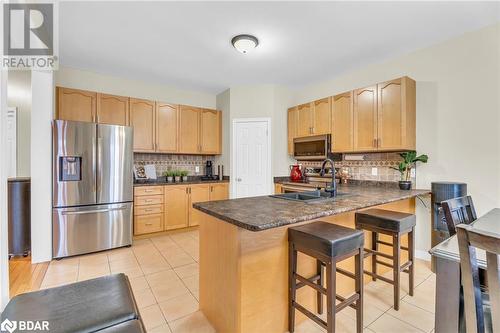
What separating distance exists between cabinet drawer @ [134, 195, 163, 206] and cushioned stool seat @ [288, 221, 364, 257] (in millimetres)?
2811

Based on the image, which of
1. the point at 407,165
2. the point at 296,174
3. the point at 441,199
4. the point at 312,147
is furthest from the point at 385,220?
the point at 296,174

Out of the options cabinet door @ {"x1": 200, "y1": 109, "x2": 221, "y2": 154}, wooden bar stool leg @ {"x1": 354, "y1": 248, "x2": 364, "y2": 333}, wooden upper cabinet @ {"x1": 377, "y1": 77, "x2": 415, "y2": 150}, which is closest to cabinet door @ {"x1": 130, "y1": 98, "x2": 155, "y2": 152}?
cabinet door @ {"x1": 200, "y1": 109, "x2": 221, "y2": 154}

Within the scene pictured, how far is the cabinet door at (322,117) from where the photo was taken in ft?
12.0

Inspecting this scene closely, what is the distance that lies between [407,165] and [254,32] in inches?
94.9

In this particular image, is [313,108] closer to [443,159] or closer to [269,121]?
[269,121]

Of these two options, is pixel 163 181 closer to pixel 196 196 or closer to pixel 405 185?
pixel 196 196

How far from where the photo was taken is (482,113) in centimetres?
248

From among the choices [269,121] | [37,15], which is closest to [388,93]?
[269,121]

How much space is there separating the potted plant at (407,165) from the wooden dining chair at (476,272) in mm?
2216

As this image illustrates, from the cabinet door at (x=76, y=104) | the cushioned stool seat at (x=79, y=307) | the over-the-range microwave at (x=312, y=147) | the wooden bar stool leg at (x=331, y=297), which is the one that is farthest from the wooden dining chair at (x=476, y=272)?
the cabinet door at (x=76, y=104)

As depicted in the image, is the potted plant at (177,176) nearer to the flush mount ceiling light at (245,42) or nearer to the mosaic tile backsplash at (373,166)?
the flush mount ceiling light at (245,42)

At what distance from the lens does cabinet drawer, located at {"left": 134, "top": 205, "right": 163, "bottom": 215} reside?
3.68m

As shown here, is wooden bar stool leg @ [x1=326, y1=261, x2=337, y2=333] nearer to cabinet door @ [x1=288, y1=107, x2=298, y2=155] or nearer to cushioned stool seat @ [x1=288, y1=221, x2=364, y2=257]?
cushioned stool seat @ [x1=288, y1=221, x2=364, y2=257]

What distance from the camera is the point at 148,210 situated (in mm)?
3770
